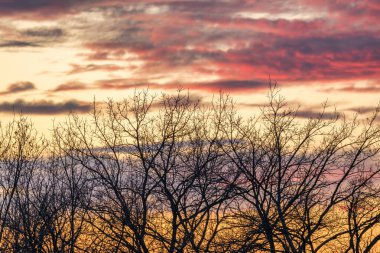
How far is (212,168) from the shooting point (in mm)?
28156

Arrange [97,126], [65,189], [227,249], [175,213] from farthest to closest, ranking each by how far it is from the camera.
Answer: [65,189] < [97,126] < [175,213] < [227,249]

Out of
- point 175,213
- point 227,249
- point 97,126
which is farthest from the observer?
point 97,126

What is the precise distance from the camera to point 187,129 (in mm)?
29109

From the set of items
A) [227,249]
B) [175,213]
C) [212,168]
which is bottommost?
[227,249]

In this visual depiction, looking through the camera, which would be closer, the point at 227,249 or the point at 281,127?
the point at 227,249

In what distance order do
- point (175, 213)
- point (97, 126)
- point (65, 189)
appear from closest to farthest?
1. point (175, 213)
2. point (97, 126)
3. point (65, 189)

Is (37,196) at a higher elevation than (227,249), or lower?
higher

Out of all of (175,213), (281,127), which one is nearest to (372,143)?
(281,127)

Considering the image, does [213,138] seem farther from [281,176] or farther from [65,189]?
[65,189]

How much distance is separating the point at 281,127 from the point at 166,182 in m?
5.23

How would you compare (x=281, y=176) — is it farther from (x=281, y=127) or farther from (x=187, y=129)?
(x=187, y=129)

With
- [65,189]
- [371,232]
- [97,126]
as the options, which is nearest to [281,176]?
[371,232]

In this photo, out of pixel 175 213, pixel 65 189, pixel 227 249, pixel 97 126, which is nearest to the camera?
pixel 227 249

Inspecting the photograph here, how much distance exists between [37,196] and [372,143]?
19.3 metres
